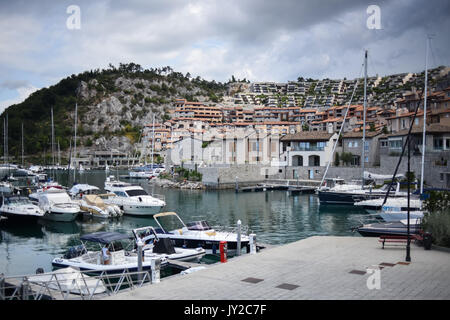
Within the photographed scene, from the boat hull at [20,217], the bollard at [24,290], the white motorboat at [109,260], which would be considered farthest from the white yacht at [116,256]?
the boat hull at [20,217]

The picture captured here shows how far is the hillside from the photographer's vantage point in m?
150

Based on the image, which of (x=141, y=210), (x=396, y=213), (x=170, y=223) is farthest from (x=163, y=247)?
(x=396, y=213)

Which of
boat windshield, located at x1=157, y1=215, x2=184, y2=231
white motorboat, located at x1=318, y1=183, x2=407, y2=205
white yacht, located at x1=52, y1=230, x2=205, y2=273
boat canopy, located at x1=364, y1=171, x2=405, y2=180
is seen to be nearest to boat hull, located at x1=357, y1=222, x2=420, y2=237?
white yacht, located at x1=52, y1=230, x2=205, y2=273

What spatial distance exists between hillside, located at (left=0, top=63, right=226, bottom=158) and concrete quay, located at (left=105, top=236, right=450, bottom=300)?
13763 centimetres

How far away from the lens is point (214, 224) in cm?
3512

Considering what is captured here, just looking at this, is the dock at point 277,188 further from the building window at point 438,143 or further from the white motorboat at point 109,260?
the white motorboat at point 109,260

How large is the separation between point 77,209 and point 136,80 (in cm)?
17051

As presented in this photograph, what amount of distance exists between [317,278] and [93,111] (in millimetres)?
168283

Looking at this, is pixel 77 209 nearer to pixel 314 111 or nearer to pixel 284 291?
pixel 284 291

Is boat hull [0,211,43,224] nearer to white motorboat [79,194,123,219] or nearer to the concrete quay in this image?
white motorboat [79,194,123,219]

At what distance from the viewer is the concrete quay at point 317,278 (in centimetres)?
1089

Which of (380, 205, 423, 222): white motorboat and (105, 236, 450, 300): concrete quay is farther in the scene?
(380, 205, 423, 222): white motorboat

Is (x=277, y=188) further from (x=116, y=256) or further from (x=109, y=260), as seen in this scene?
(x=109, y=260)
